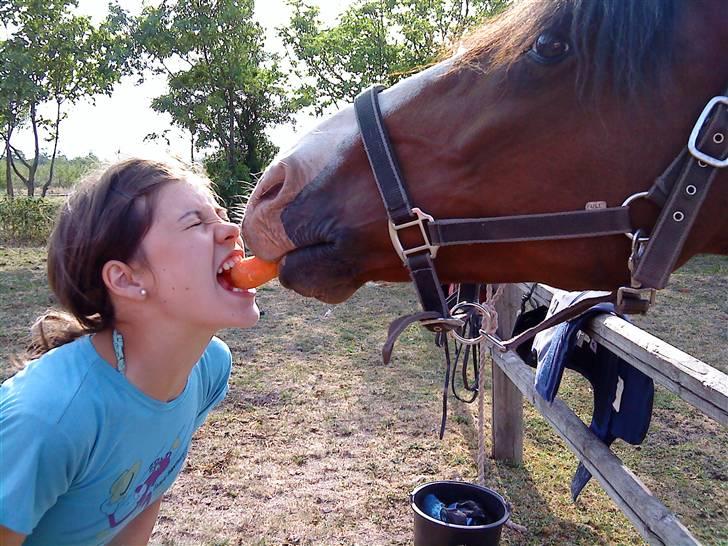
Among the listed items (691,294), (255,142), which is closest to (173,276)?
(691,294)

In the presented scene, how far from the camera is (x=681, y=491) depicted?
11.3ft

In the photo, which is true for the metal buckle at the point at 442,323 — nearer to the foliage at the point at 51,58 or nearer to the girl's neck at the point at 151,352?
the girl's neck at the point at 151,352

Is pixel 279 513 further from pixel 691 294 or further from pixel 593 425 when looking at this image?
pixel 691 294

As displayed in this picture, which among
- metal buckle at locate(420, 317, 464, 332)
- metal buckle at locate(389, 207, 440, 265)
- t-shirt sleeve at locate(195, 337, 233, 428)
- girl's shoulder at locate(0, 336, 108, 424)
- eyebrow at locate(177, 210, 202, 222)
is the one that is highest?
eyebrow at locate(177, 210, 202, 222)

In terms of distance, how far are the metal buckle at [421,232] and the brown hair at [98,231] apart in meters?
0.60

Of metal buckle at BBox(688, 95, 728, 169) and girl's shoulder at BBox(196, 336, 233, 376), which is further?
girl's shoulder at BBox(196, 336, 233, 376)

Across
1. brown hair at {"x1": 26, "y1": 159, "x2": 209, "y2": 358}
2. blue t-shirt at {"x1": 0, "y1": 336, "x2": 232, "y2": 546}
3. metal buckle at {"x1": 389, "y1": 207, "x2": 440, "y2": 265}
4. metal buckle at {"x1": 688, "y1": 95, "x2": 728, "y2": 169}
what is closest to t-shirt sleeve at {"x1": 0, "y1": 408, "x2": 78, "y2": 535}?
blue t-shirt at {"x1": 0, "y1": 336, "x2": 232, "y2": 546}

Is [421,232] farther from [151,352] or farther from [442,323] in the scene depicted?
[151,352]

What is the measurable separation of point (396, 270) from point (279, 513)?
2181 millimetres

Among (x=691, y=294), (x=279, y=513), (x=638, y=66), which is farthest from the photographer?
(x=691, y=294)

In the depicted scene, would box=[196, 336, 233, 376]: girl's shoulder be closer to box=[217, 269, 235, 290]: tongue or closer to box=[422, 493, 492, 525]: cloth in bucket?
box=[217, 269, 235, 290]: tongue

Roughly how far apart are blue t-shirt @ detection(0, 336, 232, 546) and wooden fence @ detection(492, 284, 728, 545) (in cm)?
151

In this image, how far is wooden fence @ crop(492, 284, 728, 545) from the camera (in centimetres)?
175

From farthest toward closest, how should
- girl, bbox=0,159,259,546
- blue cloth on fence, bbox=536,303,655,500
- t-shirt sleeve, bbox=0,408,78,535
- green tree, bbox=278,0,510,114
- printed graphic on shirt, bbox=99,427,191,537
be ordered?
green tree, bbox=278,0,510,114, blue cloth on fence, bbox=536,303,655,500, printed graphic on shirt, bbox=99,427,191,537, girl, bbox=0,159,259,546, t-shirt sleeve, bbox=0,408,78,535
